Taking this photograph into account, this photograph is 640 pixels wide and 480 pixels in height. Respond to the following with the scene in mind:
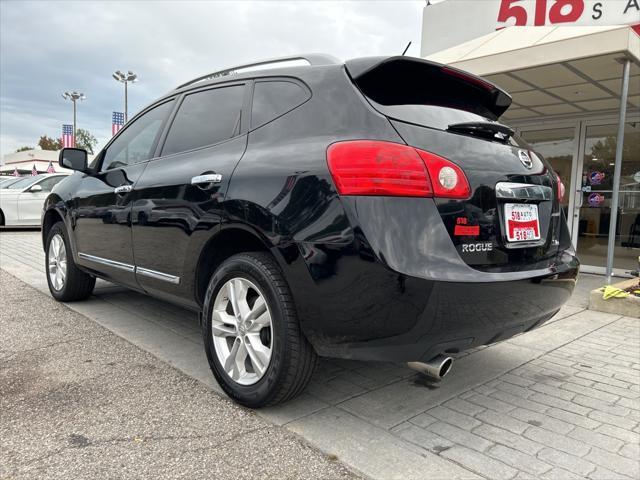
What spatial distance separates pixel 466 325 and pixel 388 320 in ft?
1.18

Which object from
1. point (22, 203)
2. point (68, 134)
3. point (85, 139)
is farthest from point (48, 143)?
point (22, 203)

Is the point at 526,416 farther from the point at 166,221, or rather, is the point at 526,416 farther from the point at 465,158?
the point at 166,221

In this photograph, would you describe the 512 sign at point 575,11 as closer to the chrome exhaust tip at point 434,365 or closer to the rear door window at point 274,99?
the rear door window at point 274,99

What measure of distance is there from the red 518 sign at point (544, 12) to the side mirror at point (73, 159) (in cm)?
597

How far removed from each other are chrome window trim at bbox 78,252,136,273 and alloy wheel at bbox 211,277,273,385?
3.74ft

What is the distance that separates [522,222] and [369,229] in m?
0.87

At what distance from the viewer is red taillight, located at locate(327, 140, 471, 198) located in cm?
199

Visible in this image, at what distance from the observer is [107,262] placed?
3.76m

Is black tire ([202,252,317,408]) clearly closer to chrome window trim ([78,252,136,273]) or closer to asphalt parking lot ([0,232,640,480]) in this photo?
asphalt parking lot ([0,232,640,480])

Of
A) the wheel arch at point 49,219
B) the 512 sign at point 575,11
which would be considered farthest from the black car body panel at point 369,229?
the 512 sign at point 575,11

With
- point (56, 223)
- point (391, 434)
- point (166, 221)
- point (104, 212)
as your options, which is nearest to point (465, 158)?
point (391, 434)

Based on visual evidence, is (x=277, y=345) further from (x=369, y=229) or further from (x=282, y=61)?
(x=282, y=61)

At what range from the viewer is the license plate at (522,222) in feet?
7.42

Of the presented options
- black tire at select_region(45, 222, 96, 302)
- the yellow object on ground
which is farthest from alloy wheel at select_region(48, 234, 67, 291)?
the yellow object on ground
